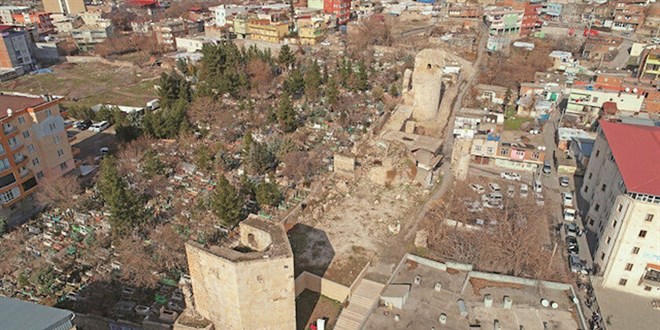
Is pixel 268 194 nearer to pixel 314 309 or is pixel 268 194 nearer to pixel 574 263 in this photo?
pixel 314 309

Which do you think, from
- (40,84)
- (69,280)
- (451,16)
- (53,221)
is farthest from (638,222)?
(40,84)

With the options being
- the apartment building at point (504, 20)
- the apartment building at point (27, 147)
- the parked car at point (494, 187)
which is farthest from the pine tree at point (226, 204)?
the apartment building at point (504, 20)

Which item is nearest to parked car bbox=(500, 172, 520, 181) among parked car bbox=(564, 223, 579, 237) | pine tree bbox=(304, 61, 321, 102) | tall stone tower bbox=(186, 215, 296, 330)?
parked car bbox=(564, 223, 579, 237)

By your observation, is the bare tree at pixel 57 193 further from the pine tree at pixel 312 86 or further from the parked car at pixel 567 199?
the parked car at pixel 567 199

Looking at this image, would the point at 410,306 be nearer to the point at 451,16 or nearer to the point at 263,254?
the point at 263,254

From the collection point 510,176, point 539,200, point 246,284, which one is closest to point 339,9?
point 510,176
